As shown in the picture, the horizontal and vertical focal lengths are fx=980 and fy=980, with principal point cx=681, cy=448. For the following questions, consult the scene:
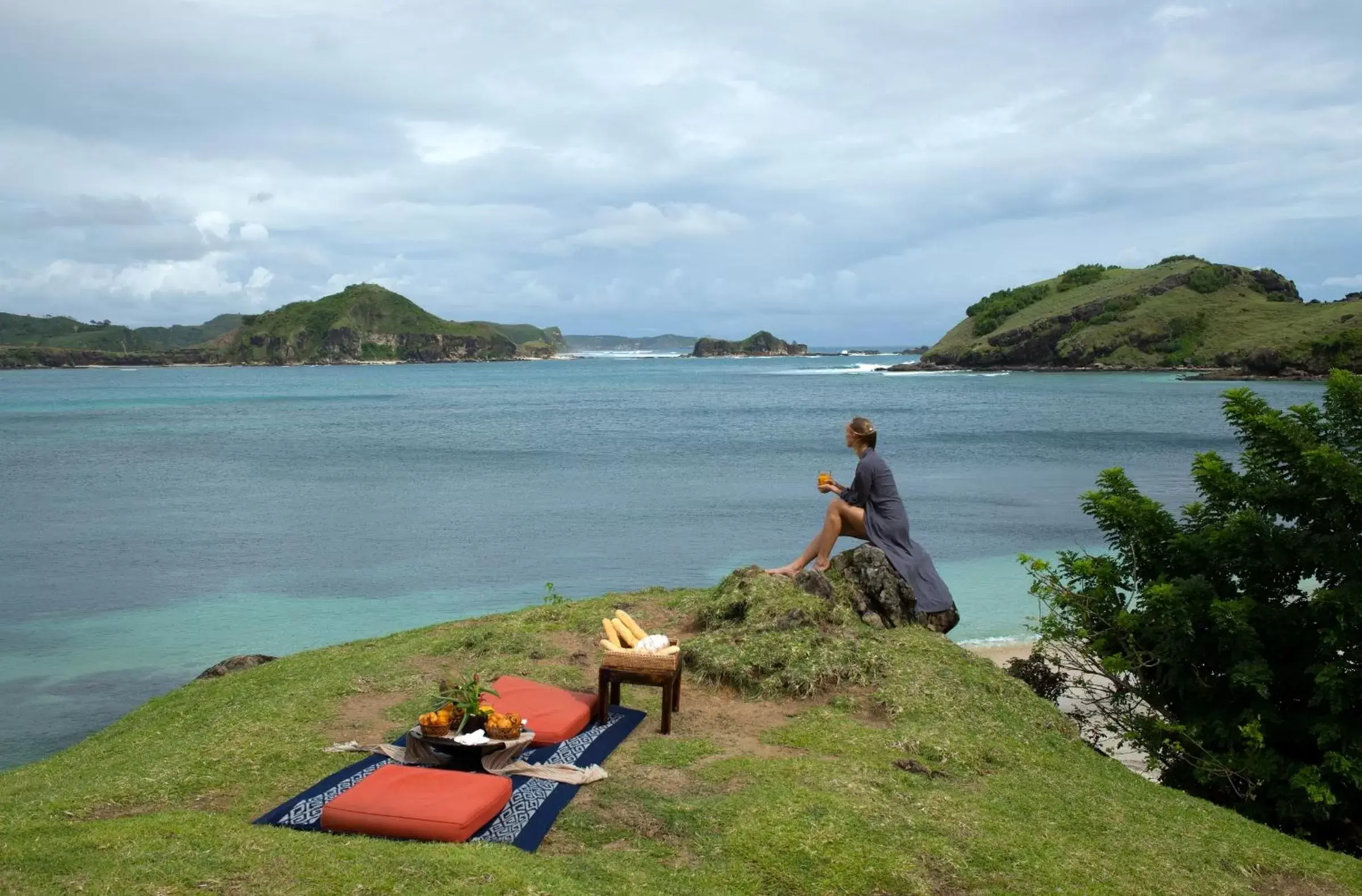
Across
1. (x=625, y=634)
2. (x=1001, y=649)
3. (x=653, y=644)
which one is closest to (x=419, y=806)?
(x=653, y=644)

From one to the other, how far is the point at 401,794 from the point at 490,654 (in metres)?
5.10

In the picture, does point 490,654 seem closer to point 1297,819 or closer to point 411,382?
point 1297,819

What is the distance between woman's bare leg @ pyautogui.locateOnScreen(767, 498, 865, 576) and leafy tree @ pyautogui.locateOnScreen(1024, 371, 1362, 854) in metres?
2.36

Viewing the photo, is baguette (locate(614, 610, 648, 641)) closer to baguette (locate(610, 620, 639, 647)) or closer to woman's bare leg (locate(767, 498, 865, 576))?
baguette (locate(610, 620, 639, 647))

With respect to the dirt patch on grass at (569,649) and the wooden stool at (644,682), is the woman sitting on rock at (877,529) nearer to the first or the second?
the dirt patch on grass at (569,649)

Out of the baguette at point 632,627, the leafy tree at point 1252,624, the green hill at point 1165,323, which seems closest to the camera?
the leafy tree at point 1252,624

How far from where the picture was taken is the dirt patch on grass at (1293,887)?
23.2ft

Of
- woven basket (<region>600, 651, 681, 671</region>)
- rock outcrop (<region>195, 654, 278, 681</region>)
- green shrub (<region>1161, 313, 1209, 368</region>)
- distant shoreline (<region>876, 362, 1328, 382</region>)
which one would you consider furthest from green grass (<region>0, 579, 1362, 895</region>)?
green shrub (<region>1161, 313, 1209, 368</region>)

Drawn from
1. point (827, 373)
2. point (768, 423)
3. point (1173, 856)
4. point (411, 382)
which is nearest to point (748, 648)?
point (1173, 856)

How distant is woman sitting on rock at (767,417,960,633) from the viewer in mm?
12742

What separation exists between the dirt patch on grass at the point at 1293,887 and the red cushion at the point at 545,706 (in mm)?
5513

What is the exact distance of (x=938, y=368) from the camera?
185 m

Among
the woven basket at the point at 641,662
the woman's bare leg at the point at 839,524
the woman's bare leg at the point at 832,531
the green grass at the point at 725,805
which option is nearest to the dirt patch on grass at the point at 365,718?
the green grass at the point at 725,805

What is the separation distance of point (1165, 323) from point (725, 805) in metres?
163
